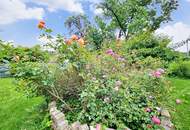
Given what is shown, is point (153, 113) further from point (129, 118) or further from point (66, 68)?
point (66, 68)

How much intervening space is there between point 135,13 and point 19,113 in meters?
24.3

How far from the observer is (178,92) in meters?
8.23

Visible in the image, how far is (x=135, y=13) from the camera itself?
30625mm

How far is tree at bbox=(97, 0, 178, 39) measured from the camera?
29.5 m

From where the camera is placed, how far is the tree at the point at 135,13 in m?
29.5

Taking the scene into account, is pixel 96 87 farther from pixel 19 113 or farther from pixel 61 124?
pixel 19 113

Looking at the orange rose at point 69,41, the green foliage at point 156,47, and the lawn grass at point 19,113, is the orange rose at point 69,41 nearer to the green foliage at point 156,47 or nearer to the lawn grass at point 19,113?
the lawn grass at point 19,113

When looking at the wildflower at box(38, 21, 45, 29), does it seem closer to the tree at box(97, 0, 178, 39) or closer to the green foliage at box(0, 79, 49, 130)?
the green foliage at box(0, 79, 49, 130)

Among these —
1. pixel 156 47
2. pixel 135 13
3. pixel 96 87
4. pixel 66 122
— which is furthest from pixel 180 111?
pixel 135 13

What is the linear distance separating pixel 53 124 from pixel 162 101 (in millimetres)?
2003

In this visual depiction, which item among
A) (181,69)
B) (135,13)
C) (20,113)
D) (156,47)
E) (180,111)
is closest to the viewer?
(180,111)

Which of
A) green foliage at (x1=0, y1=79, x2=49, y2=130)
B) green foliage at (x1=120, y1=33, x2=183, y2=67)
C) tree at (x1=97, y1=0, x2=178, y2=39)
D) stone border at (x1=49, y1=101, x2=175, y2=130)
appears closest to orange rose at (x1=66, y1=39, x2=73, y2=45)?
stone border at (x1=49, y1=101, x2=175, y2=130)

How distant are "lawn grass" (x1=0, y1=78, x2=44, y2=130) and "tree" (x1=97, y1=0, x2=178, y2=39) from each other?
67.7ft

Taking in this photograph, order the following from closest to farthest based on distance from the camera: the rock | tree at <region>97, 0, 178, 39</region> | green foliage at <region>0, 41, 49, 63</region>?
the rock < green foliage at <region>0, 41, 49, 63</region> < tree at <region>97, 0, 178, 39</region>
